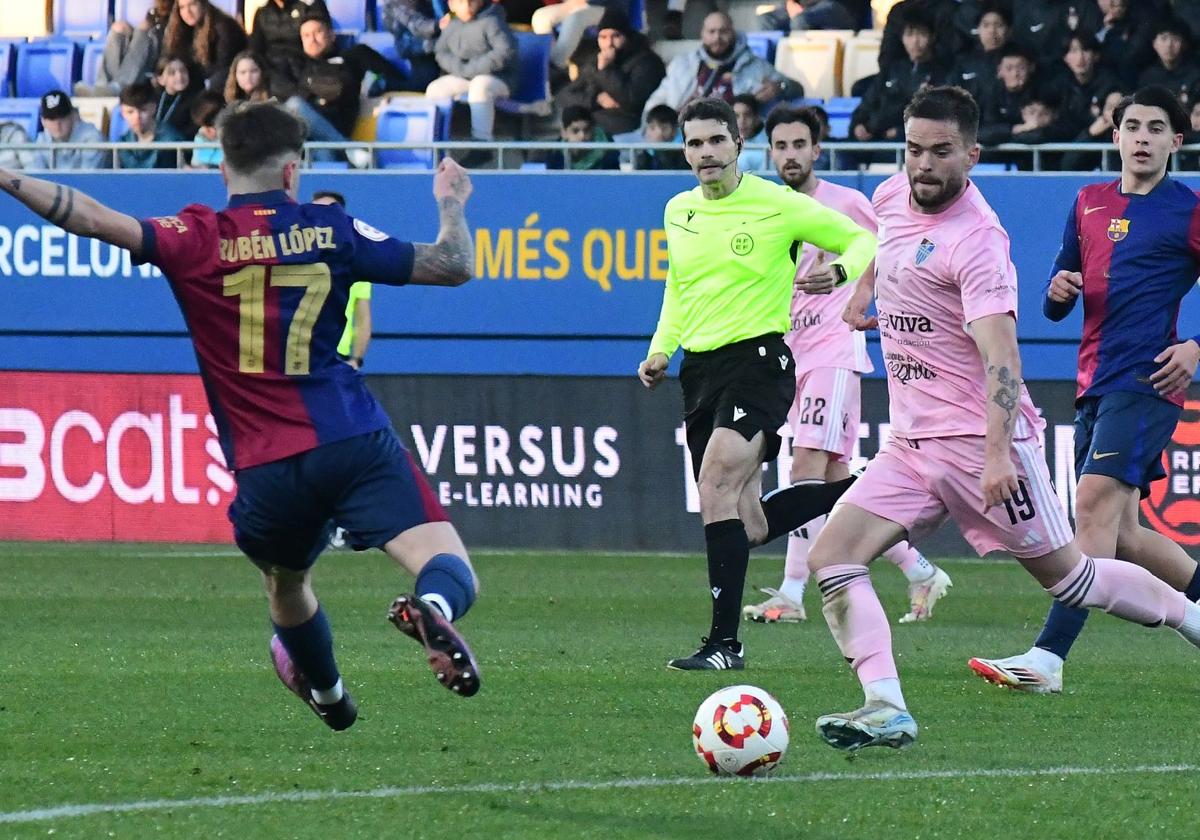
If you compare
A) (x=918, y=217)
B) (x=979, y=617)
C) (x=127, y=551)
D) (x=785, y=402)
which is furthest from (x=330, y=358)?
(x=127, y=551)

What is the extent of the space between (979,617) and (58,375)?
300 inches

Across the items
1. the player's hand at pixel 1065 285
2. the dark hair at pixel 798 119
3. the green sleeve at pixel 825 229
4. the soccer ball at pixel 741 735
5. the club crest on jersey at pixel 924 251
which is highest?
the dark hair at pixel 798 119

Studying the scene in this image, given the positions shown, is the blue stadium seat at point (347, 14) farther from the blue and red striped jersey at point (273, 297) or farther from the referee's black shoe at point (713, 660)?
the blue and red striped jersey at point (273, 297)

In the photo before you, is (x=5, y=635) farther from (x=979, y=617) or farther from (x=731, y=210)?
(x=979, y=617)

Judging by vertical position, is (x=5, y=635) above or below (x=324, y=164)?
below

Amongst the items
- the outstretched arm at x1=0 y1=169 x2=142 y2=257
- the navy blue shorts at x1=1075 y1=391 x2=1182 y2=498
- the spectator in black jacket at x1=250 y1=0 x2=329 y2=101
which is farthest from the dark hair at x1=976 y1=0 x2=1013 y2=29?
the outstretched arm at x1=0 y1=169 x2=142 y2=257

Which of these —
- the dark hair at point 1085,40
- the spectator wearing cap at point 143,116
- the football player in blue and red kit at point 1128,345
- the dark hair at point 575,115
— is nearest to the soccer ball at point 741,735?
the football player in blue and red kit at point 1128,345

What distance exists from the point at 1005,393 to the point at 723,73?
10226 millimetres

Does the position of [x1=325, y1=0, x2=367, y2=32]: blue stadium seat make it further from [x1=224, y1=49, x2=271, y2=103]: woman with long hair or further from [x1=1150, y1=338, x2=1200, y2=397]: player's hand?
[x1=1150, y1=338, x2=1200, y2=397]: player's hand

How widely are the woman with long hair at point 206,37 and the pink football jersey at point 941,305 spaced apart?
12.1 metres

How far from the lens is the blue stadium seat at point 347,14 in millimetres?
19047

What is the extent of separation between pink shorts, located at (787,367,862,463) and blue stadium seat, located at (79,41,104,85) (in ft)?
33.5

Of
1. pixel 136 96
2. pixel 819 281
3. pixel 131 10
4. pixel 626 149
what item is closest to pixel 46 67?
pixel 131 10

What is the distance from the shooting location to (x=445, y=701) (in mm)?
7594
